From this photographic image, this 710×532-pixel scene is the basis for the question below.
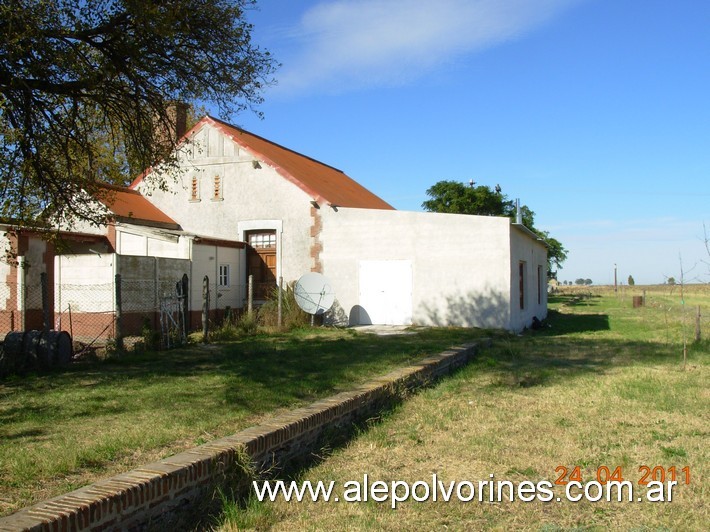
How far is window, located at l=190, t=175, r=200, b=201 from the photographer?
21000mm

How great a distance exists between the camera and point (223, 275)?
19094 millimetres

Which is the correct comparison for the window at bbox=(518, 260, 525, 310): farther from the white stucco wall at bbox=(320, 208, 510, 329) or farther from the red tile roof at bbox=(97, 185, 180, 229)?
the red tile roof at bbox=(97, 185, 180, 229)

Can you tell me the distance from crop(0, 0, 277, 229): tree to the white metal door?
27.3 feet

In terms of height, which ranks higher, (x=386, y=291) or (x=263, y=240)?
(x=263, y=240)

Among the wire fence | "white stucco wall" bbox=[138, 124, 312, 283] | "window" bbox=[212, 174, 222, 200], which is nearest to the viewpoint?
the wire fence

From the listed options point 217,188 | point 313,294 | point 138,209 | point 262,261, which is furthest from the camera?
point 217,188

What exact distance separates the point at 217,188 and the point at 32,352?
473 inches

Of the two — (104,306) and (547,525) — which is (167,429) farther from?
(104,306)

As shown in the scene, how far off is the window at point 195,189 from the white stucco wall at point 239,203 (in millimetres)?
81

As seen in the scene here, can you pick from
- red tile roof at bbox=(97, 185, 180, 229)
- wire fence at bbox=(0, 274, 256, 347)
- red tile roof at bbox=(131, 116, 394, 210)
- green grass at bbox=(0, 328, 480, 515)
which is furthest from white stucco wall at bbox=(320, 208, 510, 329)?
green grass at bbox=(0, 328, 480, 515)

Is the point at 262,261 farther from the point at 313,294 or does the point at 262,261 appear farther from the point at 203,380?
the point at 203,380

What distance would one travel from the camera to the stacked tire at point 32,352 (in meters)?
9.10

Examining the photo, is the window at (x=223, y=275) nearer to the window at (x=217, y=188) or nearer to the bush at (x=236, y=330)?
the bush at (x=236, y=330)

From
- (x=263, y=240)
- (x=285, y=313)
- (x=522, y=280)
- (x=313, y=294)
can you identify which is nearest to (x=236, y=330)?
(x=285, y=313)
